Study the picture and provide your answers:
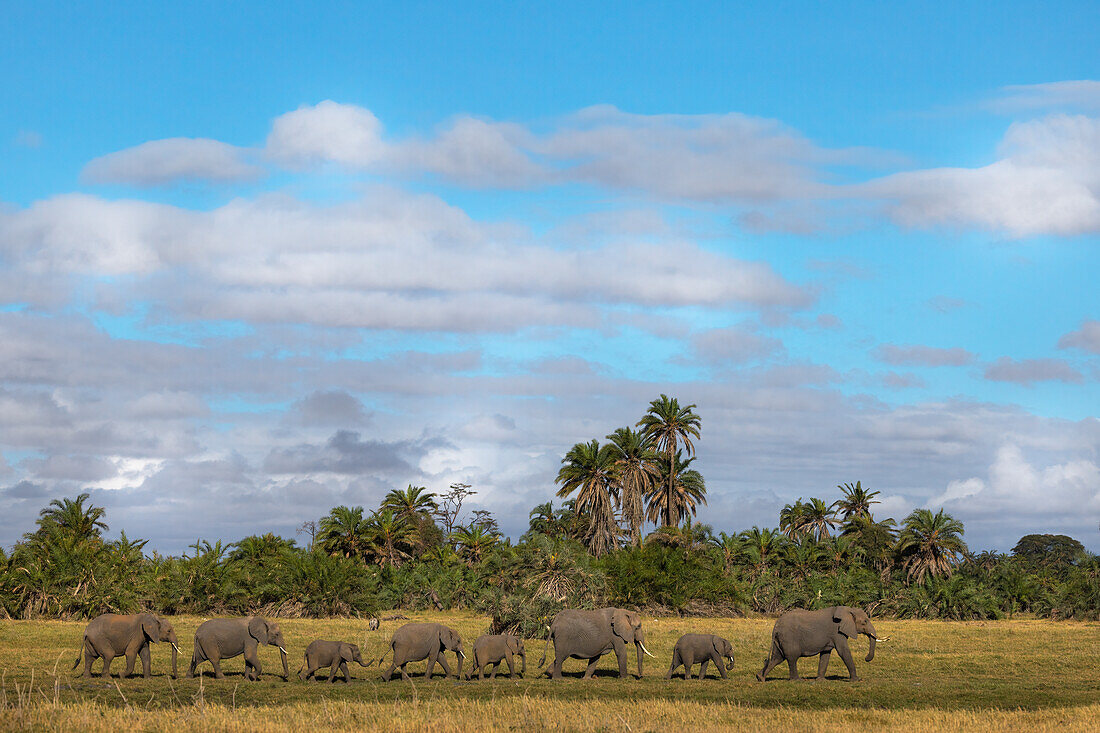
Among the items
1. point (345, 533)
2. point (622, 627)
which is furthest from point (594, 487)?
point (622, 627)

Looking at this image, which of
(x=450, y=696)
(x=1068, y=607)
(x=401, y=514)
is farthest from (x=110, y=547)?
(x=1068, y=607)

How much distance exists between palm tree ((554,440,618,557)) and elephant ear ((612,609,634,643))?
4956 centimetres

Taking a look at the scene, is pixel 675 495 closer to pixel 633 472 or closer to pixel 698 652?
pixel 633 472

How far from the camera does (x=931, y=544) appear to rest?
7031 centimetres

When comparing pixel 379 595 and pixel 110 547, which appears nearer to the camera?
pixel 110 547

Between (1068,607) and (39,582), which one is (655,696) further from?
(1068,607)

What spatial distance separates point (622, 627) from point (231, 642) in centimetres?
939

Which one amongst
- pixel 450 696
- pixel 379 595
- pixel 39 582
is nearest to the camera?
pixel 450 696

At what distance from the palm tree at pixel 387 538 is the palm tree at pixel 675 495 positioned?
1857 centimetres

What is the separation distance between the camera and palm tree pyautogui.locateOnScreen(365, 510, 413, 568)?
72125mm

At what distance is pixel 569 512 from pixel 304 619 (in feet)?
128

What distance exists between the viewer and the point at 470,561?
79062 millimetres

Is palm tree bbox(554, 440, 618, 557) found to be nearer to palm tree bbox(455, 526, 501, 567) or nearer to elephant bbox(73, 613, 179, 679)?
palm tree bbox(455, 526, 501, 567)

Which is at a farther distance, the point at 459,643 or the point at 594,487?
the point at 594,487
